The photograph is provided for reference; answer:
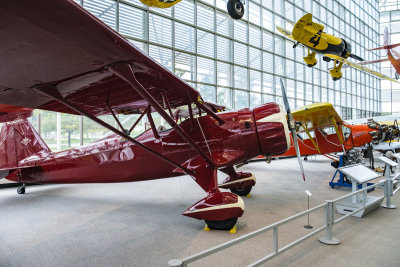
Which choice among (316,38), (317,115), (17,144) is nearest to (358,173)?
(317,115)

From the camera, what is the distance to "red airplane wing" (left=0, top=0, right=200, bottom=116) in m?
1.65

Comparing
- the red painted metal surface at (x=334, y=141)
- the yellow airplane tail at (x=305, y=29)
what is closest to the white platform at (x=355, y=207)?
the red painted metal surface at (x=334, y=141)

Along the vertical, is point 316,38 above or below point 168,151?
above

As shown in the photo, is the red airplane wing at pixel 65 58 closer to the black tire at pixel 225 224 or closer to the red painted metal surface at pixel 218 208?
the red painted metal surface at pixel 218 208

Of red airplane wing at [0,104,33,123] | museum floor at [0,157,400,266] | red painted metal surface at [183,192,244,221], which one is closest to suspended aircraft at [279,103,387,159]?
museum floor at [0,157,400,266]

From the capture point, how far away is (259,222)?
3.89 metres

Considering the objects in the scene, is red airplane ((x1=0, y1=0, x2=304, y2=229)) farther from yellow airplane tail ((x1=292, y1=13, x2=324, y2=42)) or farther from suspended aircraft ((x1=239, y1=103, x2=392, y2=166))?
yellow airplane tail ((x1=292, y1=13, x2=324, y2=42))

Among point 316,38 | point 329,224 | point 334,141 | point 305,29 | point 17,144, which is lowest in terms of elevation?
point 329,224

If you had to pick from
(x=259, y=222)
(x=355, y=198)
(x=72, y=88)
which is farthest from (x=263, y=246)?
→ (x=72, y=88)

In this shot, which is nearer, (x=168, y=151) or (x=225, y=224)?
(x=225, y=224)

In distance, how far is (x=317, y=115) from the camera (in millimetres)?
7719

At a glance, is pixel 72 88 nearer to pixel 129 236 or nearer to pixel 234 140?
pixel 129 236

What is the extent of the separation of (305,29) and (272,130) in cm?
873

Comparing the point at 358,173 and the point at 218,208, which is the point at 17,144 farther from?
the point at 358,173
